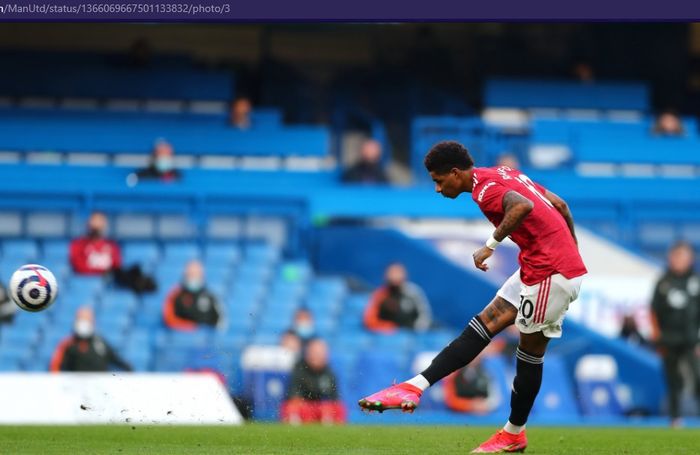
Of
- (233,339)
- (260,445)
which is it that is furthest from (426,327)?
(260,445)

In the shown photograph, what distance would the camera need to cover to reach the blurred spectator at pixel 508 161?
63.8ft

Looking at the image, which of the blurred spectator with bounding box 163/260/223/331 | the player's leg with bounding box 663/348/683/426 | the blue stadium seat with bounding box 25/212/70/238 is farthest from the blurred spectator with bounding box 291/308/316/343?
the blue stadium seat with bounding box 25/212/70/238

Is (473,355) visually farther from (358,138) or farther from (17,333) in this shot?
(358,138)

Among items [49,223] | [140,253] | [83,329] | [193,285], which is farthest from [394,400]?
[49,223]

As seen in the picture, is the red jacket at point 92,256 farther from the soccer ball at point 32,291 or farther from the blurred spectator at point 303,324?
the soccer ball at point 32,291

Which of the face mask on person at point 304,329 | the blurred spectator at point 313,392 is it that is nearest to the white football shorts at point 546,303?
the blurred spectator at point 313,392

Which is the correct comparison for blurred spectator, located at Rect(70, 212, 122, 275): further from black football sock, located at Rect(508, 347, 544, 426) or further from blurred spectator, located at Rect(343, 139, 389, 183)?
black football sock, located at Rect(508, 347, 544, 426)

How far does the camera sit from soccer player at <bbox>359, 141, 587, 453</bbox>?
837 cm

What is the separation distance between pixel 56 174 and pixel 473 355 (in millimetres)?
12828

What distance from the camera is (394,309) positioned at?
17.5 m

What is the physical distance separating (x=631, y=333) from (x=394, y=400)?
10.4m

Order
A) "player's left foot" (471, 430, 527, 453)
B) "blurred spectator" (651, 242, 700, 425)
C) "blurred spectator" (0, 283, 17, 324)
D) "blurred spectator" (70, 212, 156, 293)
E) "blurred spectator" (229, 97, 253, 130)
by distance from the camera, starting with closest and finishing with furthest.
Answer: "player's left foot" (471, 430, 527, 453) < "blurred spectator" (651, 242, 700, 425) < "blurred spectator" (0, 283, 17, 324) < "blurred spectator" (70, 212, 156, 293) < "blurred spectator" (229, 97, 253, 130)

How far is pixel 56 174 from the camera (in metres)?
20.4

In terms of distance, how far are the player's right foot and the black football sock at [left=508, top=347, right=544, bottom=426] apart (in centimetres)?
64
